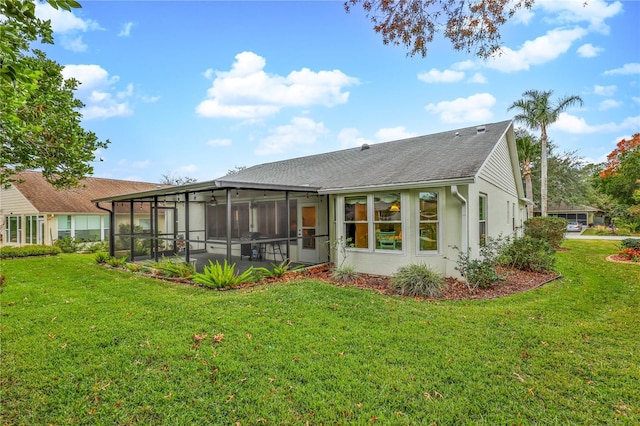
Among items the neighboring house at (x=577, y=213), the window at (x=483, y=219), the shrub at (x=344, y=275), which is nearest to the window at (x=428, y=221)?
the shrub at (x=344, y=275)

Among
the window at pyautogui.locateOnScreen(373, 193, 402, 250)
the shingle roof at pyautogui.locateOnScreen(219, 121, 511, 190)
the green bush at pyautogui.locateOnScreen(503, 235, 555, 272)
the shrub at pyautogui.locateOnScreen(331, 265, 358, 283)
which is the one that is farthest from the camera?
the green bush at pyautogui.locateOnScreen(503, 235, 555, 272)

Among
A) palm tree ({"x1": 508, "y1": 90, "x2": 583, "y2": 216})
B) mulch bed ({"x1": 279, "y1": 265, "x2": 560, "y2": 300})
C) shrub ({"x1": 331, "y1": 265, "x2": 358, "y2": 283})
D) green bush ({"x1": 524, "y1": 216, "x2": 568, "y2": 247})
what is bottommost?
mulch bed ({"x1": 279, "y1": 265, "x2": 560, "y2": 300})

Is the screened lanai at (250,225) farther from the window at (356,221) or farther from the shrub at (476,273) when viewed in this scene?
the shrub at (476,273)

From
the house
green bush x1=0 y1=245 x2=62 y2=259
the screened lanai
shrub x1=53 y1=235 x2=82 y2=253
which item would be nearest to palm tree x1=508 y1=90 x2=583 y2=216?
the house

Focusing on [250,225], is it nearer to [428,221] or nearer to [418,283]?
[428,221]

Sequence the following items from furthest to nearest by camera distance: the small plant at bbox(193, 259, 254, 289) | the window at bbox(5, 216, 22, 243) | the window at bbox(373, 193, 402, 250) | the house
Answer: the window at bbox(5, 216, 22, 243) → the window at bbox(373, 193, 402, 250) → the house → the small plant at bbox(193, 259, 254, 289)

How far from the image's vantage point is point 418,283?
6.75 m

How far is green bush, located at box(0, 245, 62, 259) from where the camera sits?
13.5 meters

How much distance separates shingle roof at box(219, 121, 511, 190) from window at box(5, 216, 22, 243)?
1590cm

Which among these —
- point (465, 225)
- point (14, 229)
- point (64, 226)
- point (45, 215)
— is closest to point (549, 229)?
point (465, 225)

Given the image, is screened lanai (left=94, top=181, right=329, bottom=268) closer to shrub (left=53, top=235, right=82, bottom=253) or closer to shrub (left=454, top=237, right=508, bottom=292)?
shrub (left=53, top=235, right=82, bottom=253)

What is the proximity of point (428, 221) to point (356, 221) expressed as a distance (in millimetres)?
2056

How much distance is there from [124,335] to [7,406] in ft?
5.00

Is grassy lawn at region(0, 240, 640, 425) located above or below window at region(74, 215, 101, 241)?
below
